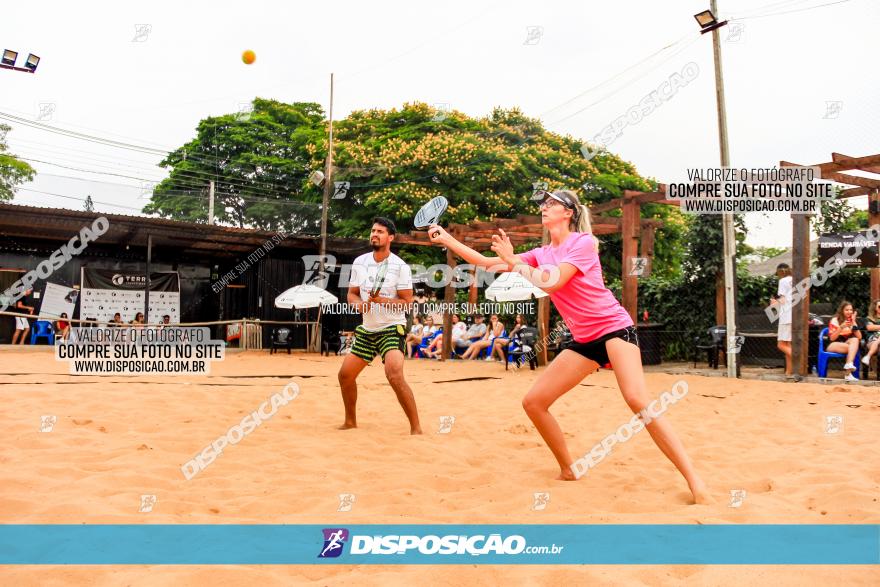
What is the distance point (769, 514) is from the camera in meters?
3.24

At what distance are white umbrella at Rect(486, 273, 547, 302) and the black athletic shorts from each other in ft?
31.1

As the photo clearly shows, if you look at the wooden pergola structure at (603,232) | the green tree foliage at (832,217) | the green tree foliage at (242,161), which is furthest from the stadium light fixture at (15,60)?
the green tree foliage at (242,161)

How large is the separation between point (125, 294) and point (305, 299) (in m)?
7.90

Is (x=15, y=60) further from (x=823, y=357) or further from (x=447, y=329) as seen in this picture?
(x=823, y=357)

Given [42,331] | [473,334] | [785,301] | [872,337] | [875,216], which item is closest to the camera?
[872,337]

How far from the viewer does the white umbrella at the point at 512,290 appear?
13.8 m

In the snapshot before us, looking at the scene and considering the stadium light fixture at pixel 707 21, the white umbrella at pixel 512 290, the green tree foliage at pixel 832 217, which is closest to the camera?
the stadium light fixture at pixel 707 21

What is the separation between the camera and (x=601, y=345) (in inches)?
152

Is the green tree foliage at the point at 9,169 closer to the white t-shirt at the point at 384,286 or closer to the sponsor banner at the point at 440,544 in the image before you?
the white t-shirt at the point at 384,286

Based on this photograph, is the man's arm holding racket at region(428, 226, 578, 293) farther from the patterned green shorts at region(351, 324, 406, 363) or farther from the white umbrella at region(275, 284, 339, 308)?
the white umbrella at region(275, 284, 339, 308)

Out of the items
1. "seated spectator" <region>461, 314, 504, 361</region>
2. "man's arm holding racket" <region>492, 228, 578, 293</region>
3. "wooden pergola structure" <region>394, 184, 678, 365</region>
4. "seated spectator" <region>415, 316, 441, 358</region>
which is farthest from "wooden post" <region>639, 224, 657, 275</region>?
"man's arm holding racket" <region>492, 228, 578, 293</region>

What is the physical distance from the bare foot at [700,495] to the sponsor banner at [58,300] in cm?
2194

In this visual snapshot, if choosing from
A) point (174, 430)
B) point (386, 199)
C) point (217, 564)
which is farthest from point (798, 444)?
point (386, 199)

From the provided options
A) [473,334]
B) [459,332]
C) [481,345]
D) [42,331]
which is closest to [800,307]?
[481,345]
